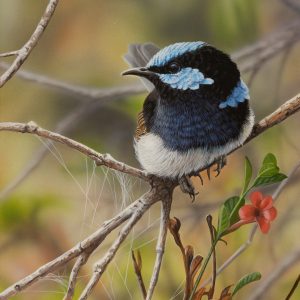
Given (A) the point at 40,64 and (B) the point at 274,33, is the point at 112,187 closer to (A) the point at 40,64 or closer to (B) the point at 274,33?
(A) the point at 40,64

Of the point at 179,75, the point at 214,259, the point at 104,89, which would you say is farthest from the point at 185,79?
the point at 214,259

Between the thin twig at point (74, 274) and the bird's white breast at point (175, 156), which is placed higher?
the bird's white breast at point (175, 156)

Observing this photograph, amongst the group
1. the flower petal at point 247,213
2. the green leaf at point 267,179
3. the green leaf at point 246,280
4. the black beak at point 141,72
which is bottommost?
the green leaf at point 246,280

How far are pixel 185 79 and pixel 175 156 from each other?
91 mm

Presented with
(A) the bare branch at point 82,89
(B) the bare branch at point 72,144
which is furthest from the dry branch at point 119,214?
(A) the bare branch at point 82,89

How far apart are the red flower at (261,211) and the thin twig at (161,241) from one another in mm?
99

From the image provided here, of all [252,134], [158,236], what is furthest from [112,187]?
[252,134]

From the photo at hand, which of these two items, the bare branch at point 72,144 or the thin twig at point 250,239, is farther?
the thin twig at point 250,239

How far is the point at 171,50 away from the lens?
812 mm

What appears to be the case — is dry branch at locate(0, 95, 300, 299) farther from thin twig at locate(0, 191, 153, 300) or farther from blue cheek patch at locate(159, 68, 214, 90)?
blue cheek patch at locate(159, 68, 214, 90)

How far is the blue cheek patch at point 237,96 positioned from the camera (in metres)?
0.82

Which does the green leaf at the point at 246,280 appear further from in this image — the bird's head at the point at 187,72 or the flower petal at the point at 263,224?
the bird's head at the point at 187,72

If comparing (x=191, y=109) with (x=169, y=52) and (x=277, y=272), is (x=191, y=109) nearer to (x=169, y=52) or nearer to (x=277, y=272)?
(x=169, y=52)

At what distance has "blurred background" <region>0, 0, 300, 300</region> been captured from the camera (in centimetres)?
88
